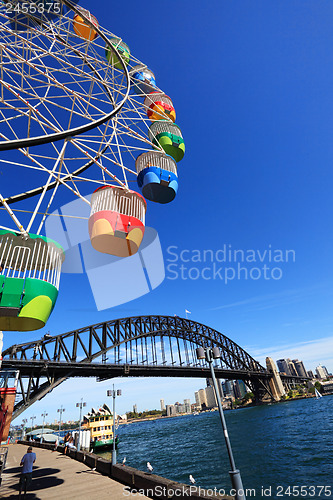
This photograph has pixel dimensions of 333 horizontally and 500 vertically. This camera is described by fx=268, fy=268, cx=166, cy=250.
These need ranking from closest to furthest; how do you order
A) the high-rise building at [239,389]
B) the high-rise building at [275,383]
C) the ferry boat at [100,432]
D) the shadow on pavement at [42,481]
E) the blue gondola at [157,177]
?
the blue gondola at [157,177], the shadow on pavement at [42,481], the ferry boat at [100,432], the high-rise building at [275,383], the high-rise building at [239,389]

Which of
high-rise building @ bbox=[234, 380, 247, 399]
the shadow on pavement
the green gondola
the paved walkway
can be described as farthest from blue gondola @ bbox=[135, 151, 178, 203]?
high-rise building @ bbox=[234, 380, 247, 399]

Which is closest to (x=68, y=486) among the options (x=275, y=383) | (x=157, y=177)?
(x=157, y=177)

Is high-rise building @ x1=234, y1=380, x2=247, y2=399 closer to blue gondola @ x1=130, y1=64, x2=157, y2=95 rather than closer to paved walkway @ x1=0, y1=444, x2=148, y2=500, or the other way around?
paved walkway @ x1=0, y1=444, x2=148, y2=500

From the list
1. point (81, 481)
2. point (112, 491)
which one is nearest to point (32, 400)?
point (81, 481)

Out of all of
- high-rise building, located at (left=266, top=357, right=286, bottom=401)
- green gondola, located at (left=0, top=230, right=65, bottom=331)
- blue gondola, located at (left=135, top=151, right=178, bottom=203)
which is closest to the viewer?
green gondola, located at (left=0, top=230, right=65, bottom=331)

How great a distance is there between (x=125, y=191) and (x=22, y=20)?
23.4 feet

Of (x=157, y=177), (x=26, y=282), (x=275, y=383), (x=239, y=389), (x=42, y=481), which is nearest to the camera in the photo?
(x=26, y=282)

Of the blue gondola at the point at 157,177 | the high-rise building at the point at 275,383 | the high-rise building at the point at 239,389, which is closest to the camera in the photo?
the blue gondola at the point at 157,177

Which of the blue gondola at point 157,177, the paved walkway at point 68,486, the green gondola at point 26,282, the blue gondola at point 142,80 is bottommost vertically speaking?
the paved walkway at point 68,486

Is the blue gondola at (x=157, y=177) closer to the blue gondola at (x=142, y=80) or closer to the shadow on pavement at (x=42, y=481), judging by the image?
the blue gondola at (x=142, y=80)

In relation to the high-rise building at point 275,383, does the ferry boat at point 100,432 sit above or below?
below

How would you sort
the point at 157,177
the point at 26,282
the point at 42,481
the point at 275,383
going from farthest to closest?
the point at 275,383 → the point at 42,481 → the point at 157,177 → the point at 26,282

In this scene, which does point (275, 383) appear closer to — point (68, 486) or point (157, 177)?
point (68, 486)

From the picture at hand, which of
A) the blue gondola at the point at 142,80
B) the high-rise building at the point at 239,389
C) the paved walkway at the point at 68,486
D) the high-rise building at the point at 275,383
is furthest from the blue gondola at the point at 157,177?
the high-rise building at the point at 239,389
